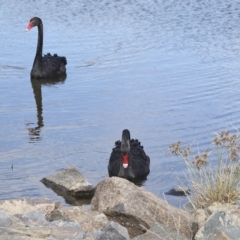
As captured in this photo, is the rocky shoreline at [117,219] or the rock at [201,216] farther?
the rock at [201,216]

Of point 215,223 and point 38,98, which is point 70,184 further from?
point 38,98

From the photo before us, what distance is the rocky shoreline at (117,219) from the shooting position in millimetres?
4281

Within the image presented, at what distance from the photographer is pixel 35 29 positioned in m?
15.1

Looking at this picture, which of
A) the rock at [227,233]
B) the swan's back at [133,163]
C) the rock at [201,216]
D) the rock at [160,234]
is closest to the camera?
the rock at [227,233]

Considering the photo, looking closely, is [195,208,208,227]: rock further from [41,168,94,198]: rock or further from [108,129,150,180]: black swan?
[108,129,150,180]: black swan

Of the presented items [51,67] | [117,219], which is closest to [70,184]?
[117,219]

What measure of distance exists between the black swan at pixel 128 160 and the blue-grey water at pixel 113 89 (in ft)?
0.37

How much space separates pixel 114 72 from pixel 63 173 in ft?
14.8

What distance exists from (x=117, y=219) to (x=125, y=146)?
2182mm

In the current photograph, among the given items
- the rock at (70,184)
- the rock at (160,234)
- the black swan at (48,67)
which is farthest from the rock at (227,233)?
the black swan at (48,67)

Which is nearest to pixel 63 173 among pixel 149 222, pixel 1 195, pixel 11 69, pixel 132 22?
pixel 1 195

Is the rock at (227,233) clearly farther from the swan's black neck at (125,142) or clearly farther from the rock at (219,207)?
the swan's black neck at (125,142)

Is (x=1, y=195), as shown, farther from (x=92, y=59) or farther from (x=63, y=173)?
(x=92, y=59)

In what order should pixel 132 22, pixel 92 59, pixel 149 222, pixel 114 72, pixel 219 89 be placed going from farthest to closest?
pixel 132 22 < pixel 92 59 < pixel 114 72 < pixel 219 89 < pixel 149 222
